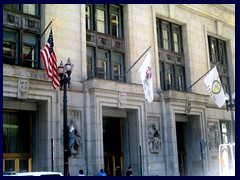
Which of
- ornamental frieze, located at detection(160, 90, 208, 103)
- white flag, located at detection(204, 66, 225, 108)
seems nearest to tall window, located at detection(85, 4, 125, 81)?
ornamental frieze, located at detection(160, 90, 208, 103)

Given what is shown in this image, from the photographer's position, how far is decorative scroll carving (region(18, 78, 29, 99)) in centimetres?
1953

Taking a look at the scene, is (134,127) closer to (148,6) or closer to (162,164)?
(162,164)

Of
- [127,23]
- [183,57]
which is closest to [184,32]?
[183,57]

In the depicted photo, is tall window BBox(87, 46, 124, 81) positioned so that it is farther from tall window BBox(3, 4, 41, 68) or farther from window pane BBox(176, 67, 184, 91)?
window pane BBox(176, 67, 184, 91)

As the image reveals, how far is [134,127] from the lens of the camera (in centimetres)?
2542

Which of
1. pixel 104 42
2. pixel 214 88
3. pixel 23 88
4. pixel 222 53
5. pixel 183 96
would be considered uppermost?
pixel 222 53

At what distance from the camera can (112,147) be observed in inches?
998

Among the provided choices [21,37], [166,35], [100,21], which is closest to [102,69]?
[100,21]

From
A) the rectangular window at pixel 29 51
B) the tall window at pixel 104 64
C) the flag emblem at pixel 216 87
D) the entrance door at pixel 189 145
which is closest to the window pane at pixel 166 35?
the tall window at pixel 104 64

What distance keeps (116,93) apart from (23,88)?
657 cm

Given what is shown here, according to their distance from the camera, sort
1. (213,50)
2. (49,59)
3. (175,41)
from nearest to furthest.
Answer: (49,59), (175,41), (213,50)

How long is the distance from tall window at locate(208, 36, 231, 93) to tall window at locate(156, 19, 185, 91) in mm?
4993

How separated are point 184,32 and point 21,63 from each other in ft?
53.6

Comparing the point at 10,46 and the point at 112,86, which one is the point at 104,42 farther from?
the point at 10,46
